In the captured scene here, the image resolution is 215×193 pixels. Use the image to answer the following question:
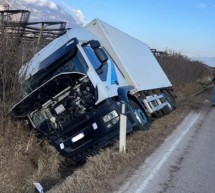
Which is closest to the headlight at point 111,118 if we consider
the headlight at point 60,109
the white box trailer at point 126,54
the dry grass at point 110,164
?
the dry grass at point 110,164

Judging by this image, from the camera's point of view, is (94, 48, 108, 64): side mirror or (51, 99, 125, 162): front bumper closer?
(51, 99, 125, 162): front bumper

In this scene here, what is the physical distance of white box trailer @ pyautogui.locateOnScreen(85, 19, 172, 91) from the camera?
492 inches

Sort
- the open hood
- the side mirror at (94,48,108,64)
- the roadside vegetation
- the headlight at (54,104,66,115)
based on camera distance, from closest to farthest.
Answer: the roadside vegetation
the open hood
the headlight at (54,104,66,115)
the side mirror at (94,48,108,64)

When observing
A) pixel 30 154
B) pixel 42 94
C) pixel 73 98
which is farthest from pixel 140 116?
pixel 30 154

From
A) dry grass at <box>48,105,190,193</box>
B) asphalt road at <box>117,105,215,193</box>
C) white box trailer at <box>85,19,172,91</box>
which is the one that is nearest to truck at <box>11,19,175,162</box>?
dry grass at <box>48,105,190,193</box>

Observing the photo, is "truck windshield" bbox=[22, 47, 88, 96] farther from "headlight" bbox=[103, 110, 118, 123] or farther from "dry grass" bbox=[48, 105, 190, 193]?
"dry grass" bbox=[48, 105, 190, 193]

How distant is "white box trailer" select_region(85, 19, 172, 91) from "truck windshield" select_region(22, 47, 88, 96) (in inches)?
108

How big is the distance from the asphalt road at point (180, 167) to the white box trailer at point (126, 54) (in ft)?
6.78

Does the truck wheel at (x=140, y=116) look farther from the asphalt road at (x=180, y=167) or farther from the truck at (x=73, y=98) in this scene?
the asphalt road at (x=180, y=167)

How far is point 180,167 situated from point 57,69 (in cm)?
352

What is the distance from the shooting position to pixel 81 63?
9.80 meters

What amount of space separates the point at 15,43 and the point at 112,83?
2.40m

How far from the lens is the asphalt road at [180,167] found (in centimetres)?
705

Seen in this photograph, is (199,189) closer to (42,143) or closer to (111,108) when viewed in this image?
(111,108)
